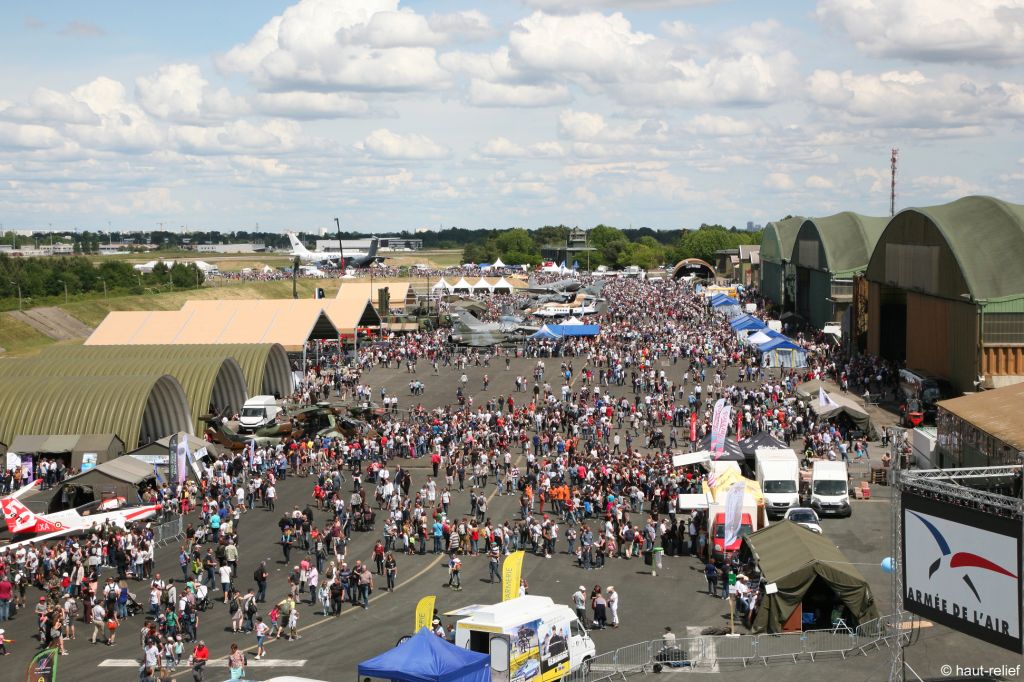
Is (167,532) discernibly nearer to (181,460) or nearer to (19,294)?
Answer: (181,460)

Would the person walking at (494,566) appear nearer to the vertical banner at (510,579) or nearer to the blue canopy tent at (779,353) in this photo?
the vertical banner at (510,579)

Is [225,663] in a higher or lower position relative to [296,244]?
lower

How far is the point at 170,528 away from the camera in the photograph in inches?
1244

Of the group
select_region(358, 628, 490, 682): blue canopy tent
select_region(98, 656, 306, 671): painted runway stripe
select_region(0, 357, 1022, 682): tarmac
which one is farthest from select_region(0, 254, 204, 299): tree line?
select_region(358, 628, 490, 682): blue canopy tent

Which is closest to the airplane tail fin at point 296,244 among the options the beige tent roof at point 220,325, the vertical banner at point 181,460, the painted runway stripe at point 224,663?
the beige tent roof at point 220,325

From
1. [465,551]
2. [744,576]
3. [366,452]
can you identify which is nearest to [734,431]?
[366,452]

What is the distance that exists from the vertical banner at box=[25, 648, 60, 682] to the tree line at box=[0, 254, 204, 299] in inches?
3915

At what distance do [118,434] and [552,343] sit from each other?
122 feet

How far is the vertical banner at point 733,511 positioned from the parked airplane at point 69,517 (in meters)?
17.1

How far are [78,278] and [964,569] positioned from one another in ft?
393

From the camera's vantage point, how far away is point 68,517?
31062 mm

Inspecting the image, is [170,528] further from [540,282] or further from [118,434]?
[540,282]

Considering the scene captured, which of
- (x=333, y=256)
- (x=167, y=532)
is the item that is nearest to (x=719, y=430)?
(x=167, y=532)

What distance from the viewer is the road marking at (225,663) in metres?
21.5
